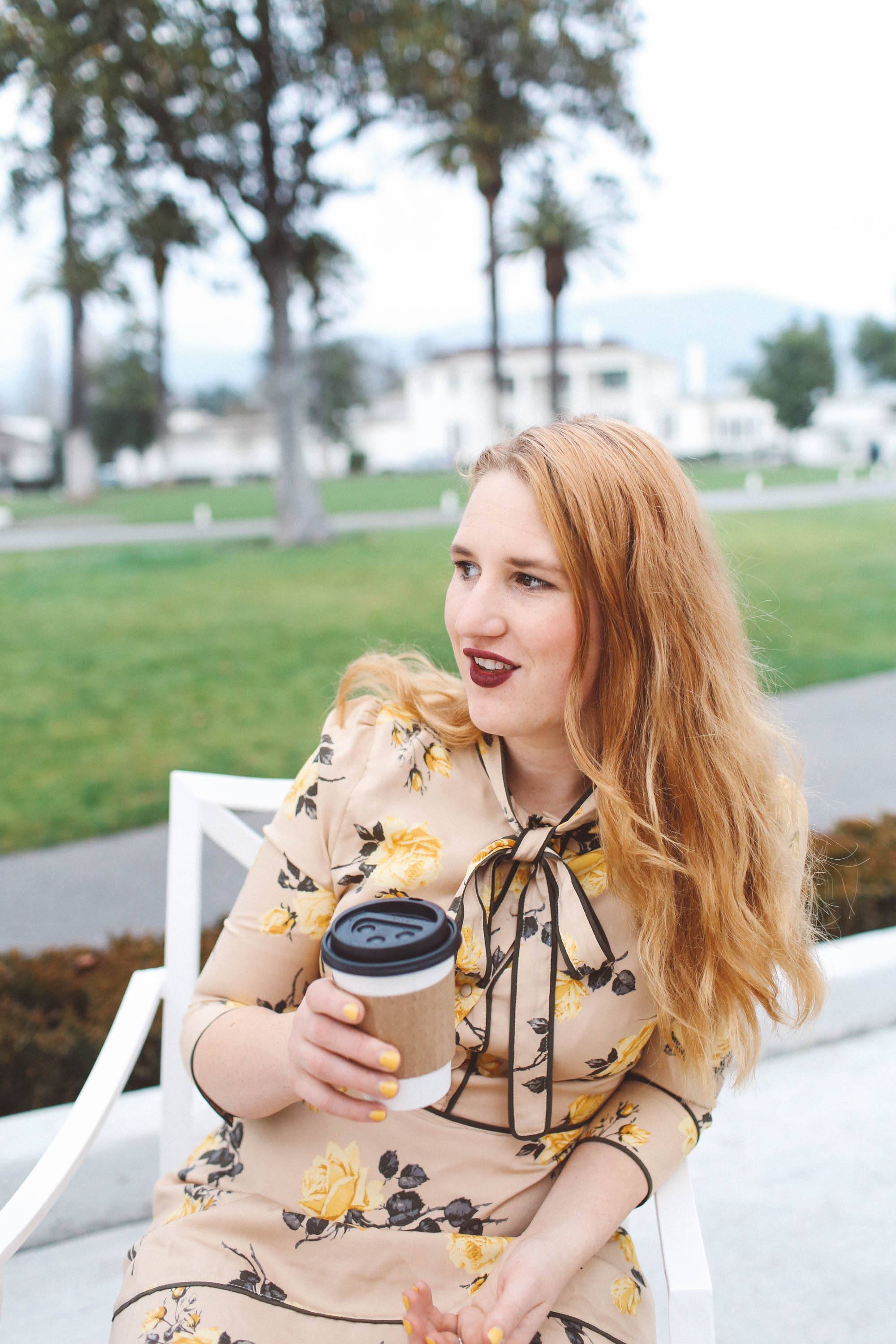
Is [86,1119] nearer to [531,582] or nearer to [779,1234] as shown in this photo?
[531,582]

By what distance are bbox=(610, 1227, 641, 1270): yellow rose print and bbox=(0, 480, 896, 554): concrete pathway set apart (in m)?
18.6

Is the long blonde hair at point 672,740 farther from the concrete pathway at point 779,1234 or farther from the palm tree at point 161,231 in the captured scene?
the palm tree at point 161,231

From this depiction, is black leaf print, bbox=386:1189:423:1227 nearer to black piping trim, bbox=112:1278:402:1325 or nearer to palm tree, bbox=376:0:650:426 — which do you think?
black piping trim, bbox=112:1278:402:1325

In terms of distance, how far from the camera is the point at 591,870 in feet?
5.17

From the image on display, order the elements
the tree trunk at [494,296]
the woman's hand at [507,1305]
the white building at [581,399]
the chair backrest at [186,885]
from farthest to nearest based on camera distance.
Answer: the white building at [581,399]
the tree trunk at [494,296]
the chair backrest at [186,885]
the woman's hand at [507,1305]

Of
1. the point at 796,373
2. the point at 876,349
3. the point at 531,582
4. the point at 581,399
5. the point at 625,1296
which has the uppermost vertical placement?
the point at 876,349

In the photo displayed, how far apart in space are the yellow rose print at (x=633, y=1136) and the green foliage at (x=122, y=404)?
6787 centimetres

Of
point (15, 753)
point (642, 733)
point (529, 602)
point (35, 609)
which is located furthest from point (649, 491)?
point (35, 609)

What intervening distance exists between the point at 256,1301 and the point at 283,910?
0.53m

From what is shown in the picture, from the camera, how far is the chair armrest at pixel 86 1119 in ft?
5.15

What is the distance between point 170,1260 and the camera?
4.98 feet

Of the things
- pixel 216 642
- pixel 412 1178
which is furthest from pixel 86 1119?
pixel 216 642

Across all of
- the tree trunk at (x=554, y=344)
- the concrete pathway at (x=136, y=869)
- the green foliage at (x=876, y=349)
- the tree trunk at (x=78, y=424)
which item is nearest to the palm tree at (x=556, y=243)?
the tree trunk at (x=554, y=344)

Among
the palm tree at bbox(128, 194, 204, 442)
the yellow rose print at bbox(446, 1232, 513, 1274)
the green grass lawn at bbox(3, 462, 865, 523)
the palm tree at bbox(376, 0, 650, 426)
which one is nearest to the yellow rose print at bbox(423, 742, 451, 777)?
the yellow rose print at bbox(446, 1232, 513, 1274)
